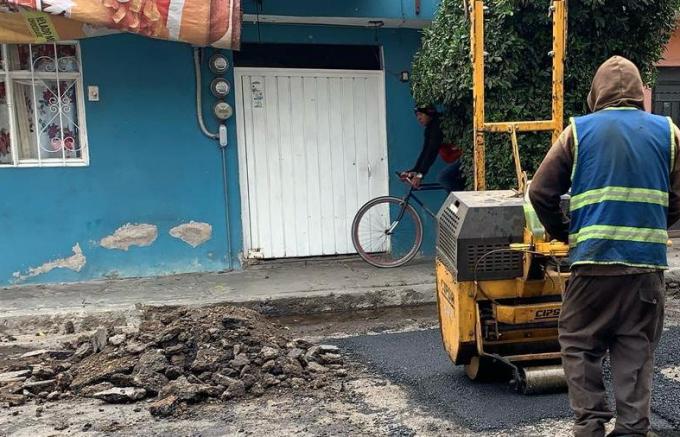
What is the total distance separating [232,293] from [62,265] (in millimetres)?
2074

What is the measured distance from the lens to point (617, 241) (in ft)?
9.09

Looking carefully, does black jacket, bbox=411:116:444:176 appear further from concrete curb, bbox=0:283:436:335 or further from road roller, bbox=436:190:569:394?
road roller, bbox=436:190:569:394

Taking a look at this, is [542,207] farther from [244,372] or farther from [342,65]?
[342,65]

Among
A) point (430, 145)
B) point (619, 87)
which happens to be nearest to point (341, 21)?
point (430, 145)

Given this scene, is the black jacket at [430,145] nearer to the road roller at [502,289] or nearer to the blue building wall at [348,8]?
the blue building wall at [348,8]

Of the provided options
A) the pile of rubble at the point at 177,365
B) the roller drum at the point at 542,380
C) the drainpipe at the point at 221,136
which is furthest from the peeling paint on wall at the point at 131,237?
the roller drum at the point at 542,380

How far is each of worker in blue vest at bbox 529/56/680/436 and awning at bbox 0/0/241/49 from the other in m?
4.35

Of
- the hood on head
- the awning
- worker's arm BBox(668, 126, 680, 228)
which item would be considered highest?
the awning

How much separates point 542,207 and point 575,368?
2.47ft

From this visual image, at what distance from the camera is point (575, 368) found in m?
2.87

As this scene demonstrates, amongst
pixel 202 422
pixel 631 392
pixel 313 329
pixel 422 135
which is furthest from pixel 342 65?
pixel 631 392

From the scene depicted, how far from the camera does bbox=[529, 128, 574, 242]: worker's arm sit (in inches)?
114

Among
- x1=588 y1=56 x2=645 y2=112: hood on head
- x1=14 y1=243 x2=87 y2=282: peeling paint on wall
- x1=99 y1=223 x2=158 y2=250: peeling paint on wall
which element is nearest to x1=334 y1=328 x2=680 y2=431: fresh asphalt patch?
x1=588 y1=56 x2=645 y2=112: hood on head

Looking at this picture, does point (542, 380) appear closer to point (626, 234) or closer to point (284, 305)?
point (626, 234)
